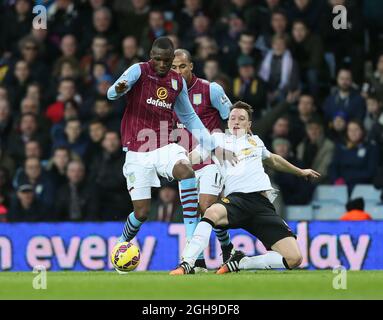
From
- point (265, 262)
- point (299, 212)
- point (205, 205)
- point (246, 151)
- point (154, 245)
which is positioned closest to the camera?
point (246, 151)

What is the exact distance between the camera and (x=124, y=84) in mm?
11875

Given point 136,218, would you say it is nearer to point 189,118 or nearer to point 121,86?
point 189,118

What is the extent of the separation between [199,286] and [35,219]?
288 inches

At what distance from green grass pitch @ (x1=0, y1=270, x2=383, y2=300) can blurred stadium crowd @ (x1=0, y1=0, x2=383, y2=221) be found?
5.55 m

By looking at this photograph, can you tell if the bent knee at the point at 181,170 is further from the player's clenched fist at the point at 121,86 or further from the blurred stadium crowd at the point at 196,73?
the blurred stadium crowd at the point at 196,73

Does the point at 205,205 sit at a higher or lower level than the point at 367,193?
lower

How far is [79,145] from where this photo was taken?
18141mm

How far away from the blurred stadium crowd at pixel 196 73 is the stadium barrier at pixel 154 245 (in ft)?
3.82

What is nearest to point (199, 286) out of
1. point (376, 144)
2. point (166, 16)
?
point (376, 144)

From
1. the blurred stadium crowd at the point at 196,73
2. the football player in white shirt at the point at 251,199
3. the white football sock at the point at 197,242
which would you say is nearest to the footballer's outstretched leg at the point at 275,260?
the football player in white shirt at the point at 251,199

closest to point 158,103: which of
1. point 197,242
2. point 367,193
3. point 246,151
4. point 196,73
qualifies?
point 246,151

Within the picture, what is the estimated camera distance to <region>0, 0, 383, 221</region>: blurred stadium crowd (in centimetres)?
1711

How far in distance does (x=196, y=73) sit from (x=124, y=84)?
18.2 feet

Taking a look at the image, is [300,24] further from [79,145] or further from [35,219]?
[35,219]
